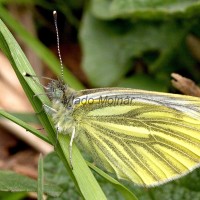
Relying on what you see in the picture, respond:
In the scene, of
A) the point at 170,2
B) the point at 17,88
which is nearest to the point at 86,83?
the point at 17,88

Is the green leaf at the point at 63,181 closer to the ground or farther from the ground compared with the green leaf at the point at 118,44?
closer to the ground

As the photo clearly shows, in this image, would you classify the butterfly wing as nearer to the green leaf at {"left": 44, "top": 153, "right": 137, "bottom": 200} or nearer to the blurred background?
the green leaf at {"left": 44, "top": 153, "right": 137, "bottom": 200}

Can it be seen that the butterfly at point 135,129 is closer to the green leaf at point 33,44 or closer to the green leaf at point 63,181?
the green leaf at point 63,181

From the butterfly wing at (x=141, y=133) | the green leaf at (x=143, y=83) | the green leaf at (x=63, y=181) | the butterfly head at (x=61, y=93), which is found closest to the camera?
the butterfly head at (x=61, y=93)

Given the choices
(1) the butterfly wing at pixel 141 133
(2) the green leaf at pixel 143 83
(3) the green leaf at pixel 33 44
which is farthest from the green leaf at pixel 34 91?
(2) the green leaf at pixel 143 83

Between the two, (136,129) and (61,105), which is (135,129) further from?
(61,105)

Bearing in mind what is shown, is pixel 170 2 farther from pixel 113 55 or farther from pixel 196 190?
pixel 196 190

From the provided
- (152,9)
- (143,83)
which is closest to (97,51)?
(143,83)

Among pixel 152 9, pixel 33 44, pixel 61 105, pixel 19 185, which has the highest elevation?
pixel 152 9
